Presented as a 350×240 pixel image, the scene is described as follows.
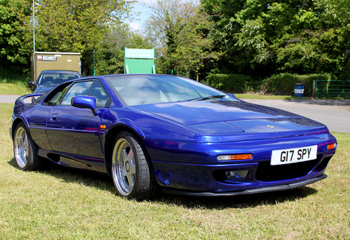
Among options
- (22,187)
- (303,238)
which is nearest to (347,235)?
(303,238)

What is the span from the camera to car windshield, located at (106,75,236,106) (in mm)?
3771

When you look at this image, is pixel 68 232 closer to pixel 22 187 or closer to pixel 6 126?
pixel 22 187

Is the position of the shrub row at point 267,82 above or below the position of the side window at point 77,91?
below

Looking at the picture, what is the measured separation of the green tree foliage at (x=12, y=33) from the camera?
101 ft

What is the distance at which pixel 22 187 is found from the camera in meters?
3.88

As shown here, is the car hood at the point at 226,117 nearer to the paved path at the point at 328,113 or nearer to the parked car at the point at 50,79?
the paved path at the point at 328,113

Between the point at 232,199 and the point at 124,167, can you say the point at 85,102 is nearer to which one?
the point at 124,167

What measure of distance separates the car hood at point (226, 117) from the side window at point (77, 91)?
101cm

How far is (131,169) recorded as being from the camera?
3326 mm

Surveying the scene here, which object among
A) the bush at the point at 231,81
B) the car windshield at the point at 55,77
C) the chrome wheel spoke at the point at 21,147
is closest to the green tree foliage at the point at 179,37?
the bush at the point at 231,81

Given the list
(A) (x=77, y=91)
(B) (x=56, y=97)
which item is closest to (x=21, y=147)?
(B) (x=56, y=97)

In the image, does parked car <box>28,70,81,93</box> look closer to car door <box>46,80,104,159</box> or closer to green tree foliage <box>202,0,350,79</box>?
car door <box>46,80,104,159</box>

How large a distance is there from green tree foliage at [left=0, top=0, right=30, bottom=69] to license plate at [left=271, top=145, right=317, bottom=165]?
102 ft

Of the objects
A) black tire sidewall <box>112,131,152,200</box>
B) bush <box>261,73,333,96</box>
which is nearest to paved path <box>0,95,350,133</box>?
black tire sidewall <box>112,131,152,200</box>
